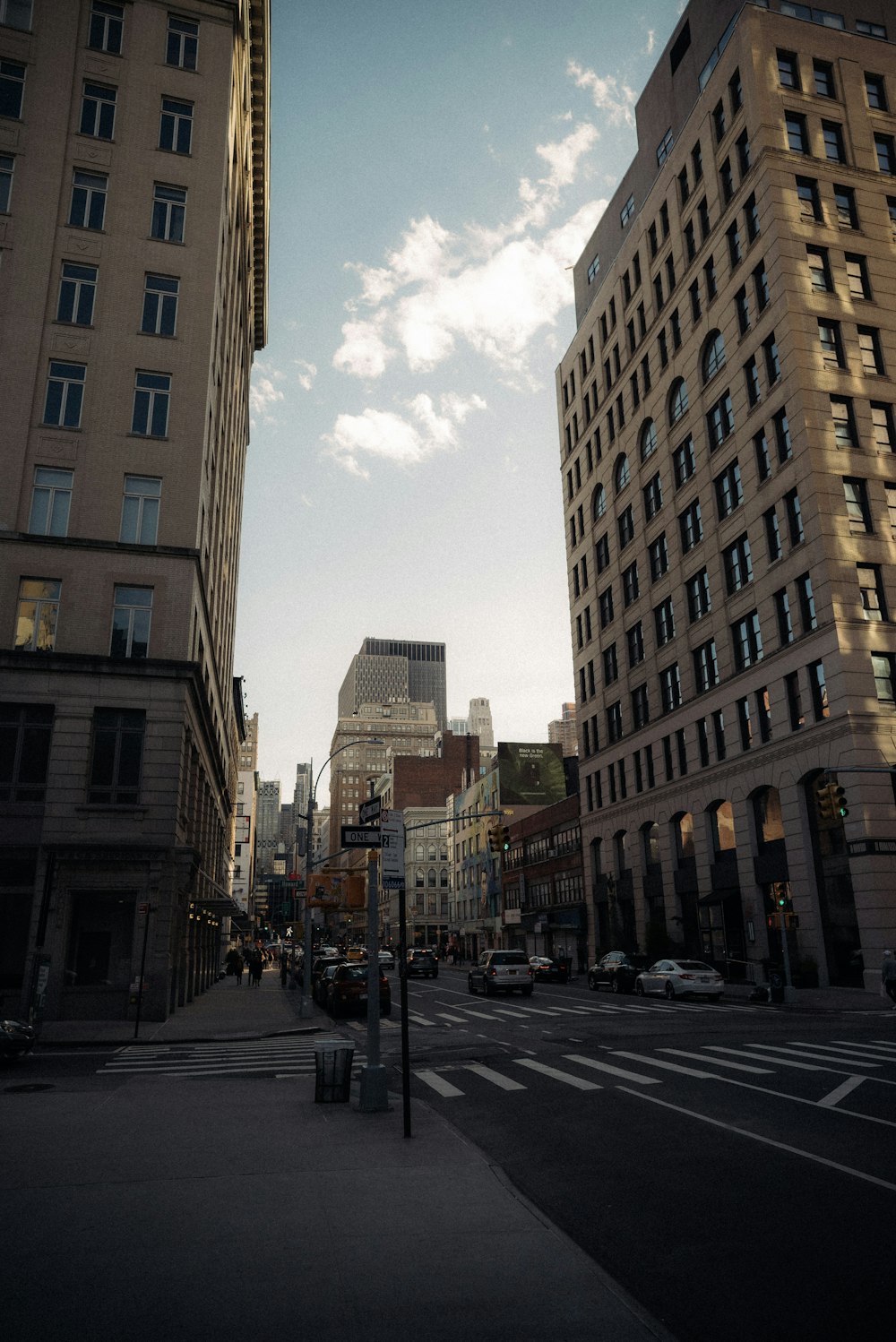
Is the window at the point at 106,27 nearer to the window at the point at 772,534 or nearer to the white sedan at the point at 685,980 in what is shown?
the window at the point at 772,534

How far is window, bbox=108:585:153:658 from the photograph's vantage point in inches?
1229

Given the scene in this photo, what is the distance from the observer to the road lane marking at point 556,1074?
15102 mm

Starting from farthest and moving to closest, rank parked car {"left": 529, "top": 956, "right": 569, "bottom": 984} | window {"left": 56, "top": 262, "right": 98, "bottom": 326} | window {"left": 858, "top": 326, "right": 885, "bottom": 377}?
parked car {"left": 529, "top": 956, "right": 569, "bottom": 984}, window {"left": 858, "top": 326, "right": 885, "bottom": 377}, window {"left": 56, "top": 262, "right": 98, "bottom": 326}

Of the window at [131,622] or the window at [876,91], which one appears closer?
the window at [131,622]

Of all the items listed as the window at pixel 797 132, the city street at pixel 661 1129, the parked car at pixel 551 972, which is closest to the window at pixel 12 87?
the window at pixel 797 132

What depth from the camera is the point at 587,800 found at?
6562 cm

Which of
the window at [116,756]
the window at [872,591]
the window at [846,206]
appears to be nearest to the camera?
the window at [116,756]

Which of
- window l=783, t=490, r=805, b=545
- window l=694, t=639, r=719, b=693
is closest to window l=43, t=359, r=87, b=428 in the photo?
window l=783, t=490, r=805, b=545

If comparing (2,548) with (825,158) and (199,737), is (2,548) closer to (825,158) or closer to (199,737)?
(199,737)

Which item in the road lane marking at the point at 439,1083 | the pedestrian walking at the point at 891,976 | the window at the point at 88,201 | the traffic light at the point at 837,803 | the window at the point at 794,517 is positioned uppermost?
the window at the point at 88,201

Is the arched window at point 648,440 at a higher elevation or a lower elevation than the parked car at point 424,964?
higher

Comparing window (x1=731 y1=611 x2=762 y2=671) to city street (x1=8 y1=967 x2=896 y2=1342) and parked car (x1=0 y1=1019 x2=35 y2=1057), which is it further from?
parked car (x1=0 y1=1019 x2=35 y2=1057)

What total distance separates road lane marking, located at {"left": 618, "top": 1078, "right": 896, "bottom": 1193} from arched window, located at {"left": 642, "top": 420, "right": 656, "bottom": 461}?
48145 millimetres

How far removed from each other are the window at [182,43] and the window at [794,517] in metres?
31.9
